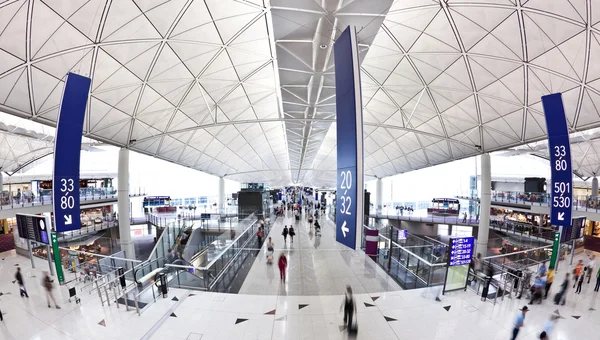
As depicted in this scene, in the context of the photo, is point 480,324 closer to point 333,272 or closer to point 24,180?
point 333,272

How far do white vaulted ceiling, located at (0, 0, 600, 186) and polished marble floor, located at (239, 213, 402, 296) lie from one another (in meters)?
11.9

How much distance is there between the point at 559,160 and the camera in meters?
10.4

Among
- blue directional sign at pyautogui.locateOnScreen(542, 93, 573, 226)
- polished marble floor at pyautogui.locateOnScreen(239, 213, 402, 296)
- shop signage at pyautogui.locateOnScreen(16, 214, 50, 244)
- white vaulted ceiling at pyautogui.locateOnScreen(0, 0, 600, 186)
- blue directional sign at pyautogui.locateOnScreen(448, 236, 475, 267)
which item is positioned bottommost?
polished marble floor at pyautogui.locateOnScreen(239, 213, 402, 296)

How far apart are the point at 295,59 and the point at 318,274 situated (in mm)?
12486

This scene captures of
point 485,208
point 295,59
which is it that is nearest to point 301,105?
point 295,59

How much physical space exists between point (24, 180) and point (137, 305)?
56799mm

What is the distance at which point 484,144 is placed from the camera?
24750 millimetres

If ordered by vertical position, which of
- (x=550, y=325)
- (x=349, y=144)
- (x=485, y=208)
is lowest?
(x=550, y=325)

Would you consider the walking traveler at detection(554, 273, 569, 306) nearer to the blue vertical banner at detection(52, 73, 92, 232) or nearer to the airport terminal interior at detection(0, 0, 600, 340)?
the airport terminal interior at detection(0, 0, 600, 340)

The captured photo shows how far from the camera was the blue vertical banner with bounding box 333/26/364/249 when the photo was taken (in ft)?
17.7

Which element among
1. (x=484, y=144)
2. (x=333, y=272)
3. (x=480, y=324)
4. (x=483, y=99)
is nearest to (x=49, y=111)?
(x=333, y=272)

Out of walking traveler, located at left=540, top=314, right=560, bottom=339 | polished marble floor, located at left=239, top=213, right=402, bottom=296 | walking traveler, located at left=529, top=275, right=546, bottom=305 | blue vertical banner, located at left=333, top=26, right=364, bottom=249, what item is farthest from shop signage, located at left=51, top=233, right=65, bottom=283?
walking traveler, located at left=529, top=275, right=546, bottom=305

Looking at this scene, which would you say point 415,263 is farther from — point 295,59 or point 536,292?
point 295,59

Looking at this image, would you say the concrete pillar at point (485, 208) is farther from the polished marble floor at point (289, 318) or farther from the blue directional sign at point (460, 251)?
the blue directional sign at point (460, 251)
